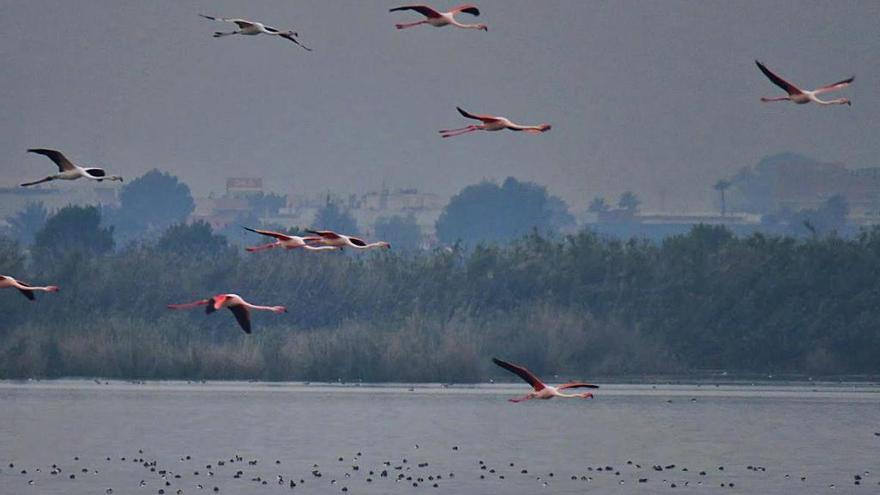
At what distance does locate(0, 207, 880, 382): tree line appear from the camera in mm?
56281

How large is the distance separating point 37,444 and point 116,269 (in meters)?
26.2

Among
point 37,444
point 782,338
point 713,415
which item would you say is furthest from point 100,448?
point 782,338

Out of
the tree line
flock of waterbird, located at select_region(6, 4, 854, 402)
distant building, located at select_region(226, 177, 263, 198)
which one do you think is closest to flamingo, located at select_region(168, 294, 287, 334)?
flock of waterbird, located at select_region(6, 4, 854, 402)

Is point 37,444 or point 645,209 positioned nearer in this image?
point 37,444

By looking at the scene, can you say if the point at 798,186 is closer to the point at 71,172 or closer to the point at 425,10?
the point at 71,172

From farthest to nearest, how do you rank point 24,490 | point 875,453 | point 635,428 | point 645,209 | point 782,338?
point 645,209 → point 782,338 → point 635,428 → point 875,453 → point 24,490

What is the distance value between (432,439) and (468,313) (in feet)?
63.6

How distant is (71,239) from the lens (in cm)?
8431

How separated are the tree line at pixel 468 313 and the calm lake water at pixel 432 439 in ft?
4.16

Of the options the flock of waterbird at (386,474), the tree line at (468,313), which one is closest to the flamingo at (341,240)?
the flock of waterbird at (386,474)

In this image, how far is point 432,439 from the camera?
4253 centimetres

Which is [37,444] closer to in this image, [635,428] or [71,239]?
[635,428]

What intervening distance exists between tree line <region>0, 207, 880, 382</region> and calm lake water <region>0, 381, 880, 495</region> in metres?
1.27

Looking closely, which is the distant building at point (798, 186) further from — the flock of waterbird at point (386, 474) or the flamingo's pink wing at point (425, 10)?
the flamingo's pink wing at point (425, 10)
